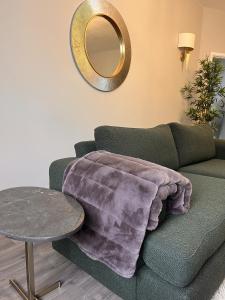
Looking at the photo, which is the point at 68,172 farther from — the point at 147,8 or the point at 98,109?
the point at 147,8

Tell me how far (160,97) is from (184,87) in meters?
0.65

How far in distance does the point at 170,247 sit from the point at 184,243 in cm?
7

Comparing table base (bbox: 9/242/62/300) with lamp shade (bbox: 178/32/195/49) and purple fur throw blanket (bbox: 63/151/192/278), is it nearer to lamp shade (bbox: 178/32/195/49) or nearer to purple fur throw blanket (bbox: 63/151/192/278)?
purple fur throw blanket (bbox: 63/151/192/278)

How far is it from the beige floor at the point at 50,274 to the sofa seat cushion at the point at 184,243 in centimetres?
45

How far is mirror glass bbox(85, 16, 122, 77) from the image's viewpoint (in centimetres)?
251

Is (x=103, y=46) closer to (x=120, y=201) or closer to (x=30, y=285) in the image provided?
(x=120, y=201)

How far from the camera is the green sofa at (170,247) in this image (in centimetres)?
111

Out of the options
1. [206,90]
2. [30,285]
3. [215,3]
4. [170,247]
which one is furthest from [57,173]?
[215,3]

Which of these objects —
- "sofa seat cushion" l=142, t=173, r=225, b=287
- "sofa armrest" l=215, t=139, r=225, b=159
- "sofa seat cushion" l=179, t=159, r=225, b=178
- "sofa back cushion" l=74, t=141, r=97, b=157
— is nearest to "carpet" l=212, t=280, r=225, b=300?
"sofa seat cushion" l=142, t=173, r=225, b=287

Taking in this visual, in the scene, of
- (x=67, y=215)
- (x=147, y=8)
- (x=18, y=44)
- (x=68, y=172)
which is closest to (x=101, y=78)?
(x=18, y=44)

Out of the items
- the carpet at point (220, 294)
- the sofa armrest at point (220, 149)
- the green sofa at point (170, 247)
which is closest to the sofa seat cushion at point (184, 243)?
the green sofa at point (170, 247)

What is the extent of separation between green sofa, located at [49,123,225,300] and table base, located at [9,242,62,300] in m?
0.22

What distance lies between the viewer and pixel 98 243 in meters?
1.32

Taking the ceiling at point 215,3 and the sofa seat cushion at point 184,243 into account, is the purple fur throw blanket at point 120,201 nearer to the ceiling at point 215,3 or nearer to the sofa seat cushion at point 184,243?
the sofa seat cushion at point 184,243
